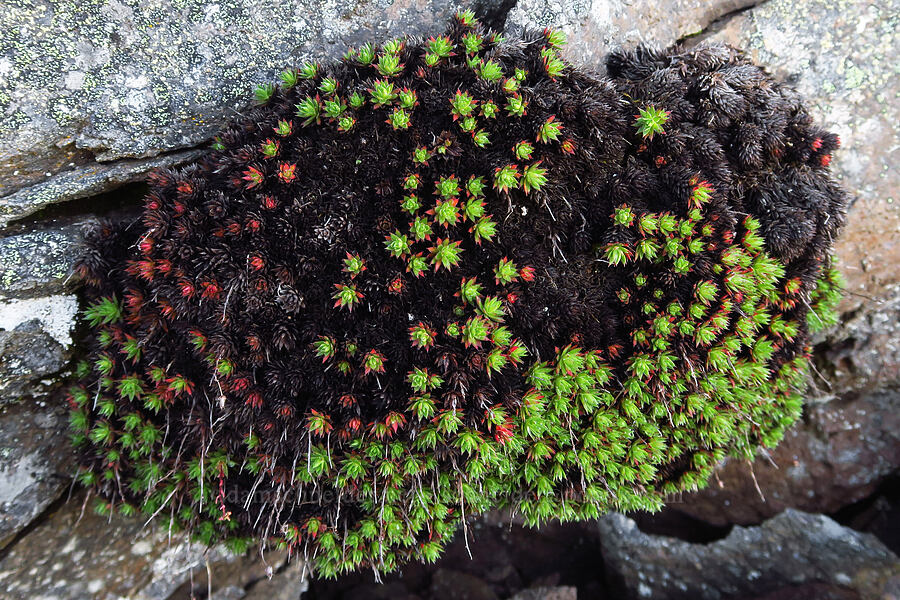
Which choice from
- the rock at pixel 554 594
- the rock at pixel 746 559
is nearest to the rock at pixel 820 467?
the rock at pixel 746 559

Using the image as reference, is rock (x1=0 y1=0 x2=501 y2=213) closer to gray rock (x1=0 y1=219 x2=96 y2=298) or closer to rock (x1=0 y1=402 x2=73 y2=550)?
gray rock (x1=0 y1=219 x2=96 y2=298)

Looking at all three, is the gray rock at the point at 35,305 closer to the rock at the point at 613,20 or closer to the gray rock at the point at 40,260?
the gray rock at the point at 40,260

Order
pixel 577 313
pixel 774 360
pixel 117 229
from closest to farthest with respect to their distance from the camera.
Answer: pixel 577 313
pixel 117 229
pixel 774 360

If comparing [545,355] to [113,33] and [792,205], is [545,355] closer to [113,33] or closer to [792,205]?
[792,205]

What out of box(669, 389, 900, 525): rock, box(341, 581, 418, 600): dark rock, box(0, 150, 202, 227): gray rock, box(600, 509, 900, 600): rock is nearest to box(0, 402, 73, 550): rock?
box(0, 150, 202, 227): gray rock

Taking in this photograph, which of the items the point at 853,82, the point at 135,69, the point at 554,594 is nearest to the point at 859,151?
the point at 853,82

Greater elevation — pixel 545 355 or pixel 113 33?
pixel 113 33

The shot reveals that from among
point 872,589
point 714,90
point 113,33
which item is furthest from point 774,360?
point 113,33

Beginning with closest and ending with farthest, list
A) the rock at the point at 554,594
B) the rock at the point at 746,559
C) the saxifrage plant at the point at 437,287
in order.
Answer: the saxifrage plant at the point at 437,287
the rock at the point at 746,559
the rock at the point at 554,594
